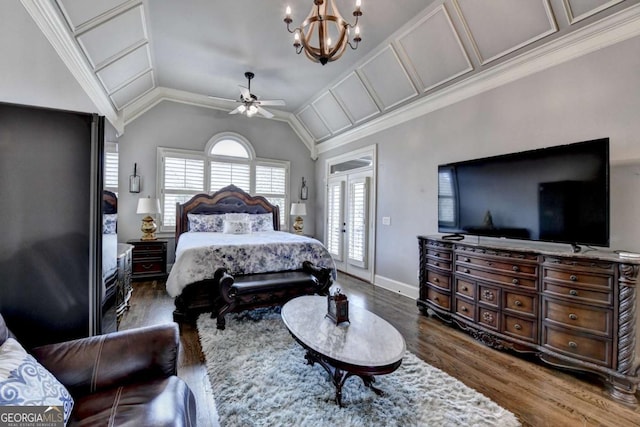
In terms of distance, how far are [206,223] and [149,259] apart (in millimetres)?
1180

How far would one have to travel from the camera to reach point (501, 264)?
2.74m

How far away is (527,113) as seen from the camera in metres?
3.08

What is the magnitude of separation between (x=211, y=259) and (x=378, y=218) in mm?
2986

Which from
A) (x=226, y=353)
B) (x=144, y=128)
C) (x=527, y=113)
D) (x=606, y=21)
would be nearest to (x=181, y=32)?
(x=144, y=128)

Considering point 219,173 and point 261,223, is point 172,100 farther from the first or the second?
point 261,223

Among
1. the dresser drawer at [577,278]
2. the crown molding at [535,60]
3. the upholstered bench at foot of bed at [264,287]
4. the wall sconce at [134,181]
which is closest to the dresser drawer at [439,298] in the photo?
the dresser drawer at [577,278]

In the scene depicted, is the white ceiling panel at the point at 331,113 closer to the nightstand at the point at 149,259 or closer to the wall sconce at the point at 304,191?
the wall sconce at the point at 304,191

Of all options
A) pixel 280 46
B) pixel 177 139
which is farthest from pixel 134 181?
pixel 280 46

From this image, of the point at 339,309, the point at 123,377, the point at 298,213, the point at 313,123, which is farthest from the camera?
the point at 313,123

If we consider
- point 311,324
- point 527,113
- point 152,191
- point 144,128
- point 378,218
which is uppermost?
point 144,128

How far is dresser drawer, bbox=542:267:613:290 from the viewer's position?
2.13 metres

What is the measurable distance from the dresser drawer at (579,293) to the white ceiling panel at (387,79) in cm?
310

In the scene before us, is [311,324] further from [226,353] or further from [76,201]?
[76,201]

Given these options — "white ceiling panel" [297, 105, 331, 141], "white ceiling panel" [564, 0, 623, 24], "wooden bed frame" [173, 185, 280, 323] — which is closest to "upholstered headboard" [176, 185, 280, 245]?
"wooden bed frame" [173, 185, 280, 323]
